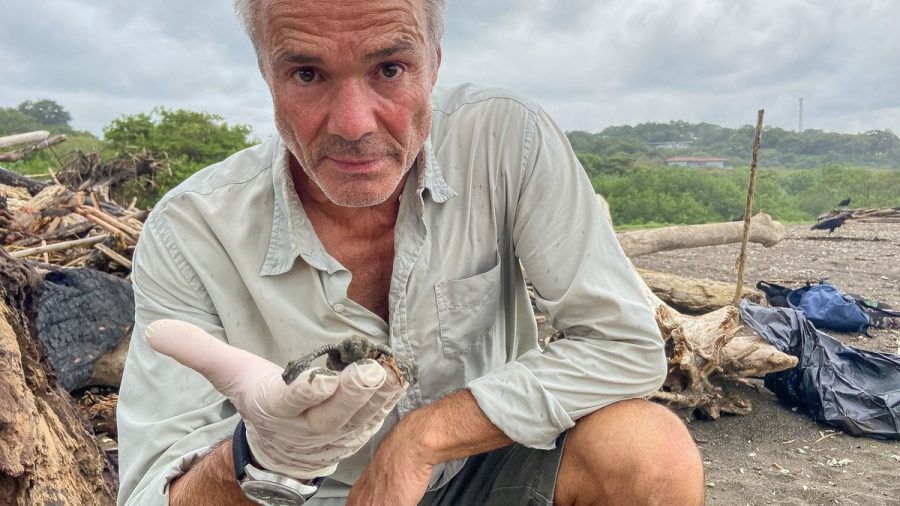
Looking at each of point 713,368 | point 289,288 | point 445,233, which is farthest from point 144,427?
point 713,368

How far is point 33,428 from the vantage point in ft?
5.24

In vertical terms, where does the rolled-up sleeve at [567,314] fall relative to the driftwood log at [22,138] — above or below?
below

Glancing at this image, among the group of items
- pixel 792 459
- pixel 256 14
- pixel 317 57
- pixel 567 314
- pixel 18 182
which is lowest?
pixel 792 459

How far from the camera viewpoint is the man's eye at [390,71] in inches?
59.4

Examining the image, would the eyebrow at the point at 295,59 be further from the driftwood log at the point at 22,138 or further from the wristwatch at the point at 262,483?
the driftwood log at the point at 22,138

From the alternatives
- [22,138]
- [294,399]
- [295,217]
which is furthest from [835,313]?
[22,138]

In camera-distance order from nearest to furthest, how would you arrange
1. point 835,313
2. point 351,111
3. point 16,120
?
point 351,111 < point 835,313 < point 16,120

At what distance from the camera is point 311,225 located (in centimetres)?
170

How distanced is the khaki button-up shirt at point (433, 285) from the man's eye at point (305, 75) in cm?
27

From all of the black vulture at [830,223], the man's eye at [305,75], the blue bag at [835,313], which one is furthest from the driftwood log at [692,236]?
the man's eye at [305,75]

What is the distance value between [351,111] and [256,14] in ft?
1.06

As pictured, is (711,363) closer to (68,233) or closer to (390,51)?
(390,51)

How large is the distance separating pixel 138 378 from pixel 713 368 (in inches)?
115

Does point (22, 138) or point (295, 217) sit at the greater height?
point (22, 138)
